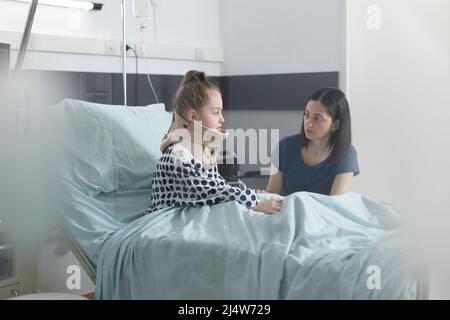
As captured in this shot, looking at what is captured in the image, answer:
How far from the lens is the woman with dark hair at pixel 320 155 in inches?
70.6

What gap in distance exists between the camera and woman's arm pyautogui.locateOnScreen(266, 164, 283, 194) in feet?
6.31

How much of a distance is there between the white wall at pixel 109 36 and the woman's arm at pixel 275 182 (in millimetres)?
688

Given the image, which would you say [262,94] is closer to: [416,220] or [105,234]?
[105,234]

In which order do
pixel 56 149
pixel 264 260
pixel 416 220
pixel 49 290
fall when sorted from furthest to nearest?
pixel 49 290, pixel 56 149, pixel 264 260, pixel 416 220

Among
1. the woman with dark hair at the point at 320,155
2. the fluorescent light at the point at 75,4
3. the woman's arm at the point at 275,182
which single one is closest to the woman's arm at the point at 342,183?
the woman with dark hair at the point at 320,155

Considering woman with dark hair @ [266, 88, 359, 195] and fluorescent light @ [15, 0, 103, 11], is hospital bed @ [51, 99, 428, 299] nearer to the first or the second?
woman with dark hair @ [266, 88, 359, 195]

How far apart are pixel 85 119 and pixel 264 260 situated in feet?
2.48

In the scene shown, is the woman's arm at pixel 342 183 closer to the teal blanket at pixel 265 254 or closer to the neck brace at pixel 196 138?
the teal blanket at pixel 265 254

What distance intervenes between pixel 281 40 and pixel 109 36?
0.69m

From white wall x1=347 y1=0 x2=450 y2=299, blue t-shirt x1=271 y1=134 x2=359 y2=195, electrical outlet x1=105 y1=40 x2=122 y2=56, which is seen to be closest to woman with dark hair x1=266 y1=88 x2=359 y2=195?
blue t-shirt x1=271 y1=134 x2=359 y2=195

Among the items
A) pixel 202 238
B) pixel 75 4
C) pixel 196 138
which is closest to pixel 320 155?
pixel 196 138

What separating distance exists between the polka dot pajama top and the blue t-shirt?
15.3 inches

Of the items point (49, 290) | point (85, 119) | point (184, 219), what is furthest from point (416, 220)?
point (49, 290)

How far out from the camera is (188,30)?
2.38 m
